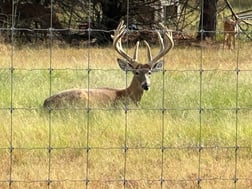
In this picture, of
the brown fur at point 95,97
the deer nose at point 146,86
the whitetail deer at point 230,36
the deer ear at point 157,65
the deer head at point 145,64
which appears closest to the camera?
the brown fur at point 95,97

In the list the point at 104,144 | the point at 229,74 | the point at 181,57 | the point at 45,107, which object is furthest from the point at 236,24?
the point at 104,144

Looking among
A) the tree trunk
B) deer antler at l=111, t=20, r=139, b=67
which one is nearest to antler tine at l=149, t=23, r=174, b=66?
deer antler at l=111, t=20, r=139, b=67

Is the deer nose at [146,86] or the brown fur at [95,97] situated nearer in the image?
the brown fur at [95,97]

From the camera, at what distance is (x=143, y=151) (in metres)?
7.74

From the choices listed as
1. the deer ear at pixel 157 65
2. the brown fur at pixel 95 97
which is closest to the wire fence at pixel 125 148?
the brown fur at pixel 95 97

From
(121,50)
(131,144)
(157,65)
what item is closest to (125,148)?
(131,144)

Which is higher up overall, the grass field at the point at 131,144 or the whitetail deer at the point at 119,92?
the whitetail deer at the point at 119,92

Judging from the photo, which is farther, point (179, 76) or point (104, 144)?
point (179, 76)

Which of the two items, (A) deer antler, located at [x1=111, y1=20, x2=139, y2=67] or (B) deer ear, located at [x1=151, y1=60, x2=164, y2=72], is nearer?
(B) deer ear, located at [x1=151, y1=60, x2=164, y2=72]

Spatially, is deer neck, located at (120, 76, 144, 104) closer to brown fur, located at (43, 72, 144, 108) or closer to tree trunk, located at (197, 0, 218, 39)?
brown fur, located at (43, 72, 144, 108)

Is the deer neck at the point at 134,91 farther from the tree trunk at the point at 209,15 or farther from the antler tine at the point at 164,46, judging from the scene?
the tree trunk at the point at 209,15

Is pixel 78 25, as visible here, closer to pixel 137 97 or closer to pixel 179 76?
pixel 179 76

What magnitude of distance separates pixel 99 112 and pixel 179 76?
11.6ft

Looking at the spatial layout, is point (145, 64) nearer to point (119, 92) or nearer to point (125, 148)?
point (119, 92)
